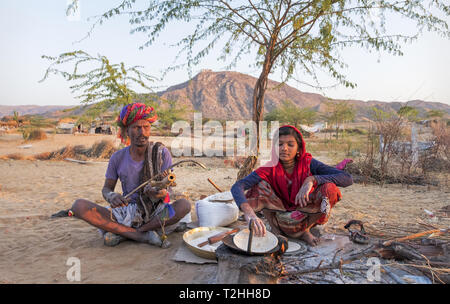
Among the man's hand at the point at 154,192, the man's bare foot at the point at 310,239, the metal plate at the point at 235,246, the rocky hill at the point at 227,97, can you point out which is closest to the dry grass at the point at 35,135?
the man's hand at the point at 154,192

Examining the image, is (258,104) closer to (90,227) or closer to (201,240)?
(201,240)

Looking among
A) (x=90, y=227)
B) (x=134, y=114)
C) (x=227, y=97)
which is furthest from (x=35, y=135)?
(x=227, y=97)

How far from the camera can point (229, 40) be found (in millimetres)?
5566

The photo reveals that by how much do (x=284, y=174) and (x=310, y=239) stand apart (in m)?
0.63

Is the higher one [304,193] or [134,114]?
[134,114]

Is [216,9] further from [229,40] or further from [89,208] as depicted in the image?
[89,208]

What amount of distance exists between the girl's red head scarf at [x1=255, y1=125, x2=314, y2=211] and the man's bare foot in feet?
0.87

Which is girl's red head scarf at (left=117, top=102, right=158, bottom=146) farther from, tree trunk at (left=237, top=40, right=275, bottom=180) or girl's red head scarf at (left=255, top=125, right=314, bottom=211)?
tree trunk at (left=237, top=40, right=275, bottom=180)

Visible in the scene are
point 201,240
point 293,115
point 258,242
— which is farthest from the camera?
point 293,115

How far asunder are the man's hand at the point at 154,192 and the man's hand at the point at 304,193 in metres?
1.20

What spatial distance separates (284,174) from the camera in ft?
9.42

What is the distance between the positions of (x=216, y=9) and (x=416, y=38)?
10.2ft

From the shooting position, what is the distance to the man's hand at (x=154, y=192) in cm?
282
